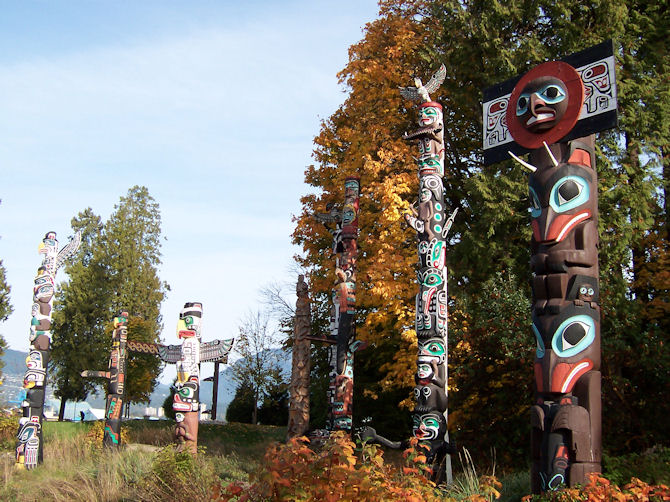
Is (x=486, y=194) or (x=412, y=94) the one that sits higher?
(x=412, y=94)

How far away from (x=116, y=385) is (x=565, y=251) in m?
13.4

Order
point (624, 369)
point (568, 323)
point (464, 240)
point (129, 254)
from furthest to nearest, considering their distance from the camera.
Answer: point (129, 254)
point (464, 240)
point (624, 369)
point (568, 323)

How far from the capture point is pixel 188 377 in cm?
1264

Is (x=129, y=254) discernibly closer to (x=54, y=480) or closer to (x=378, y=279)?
(x=378, y=279)

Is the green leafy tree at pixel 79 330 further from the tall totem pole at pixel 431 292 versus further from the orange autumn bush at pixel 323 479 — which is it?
the orange autumn bush at pixel 323 479

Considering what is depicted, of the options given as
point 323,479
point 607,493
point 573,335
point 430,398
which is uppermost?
point 573,335

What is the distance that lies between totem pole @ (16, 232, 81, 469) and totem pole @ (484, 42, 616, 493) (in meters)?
11.8

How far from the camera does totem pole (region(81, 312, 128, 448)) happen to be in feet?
53.6

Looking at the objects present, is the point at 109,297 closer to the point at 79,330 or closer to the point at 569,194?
the point at 79,330

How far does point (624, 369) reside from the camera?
13.1 meters

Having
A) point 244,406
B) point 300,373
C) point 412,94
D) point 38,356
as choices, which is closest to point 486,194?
point 412,94

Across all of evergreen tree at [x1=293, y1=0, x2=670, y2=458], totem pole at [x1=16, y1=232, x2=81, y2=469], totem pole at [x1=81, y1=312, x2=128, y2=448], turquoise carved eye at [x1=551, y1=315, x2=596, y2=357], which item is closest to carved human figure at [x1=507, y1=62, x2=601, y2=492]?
turquoise carved eye at [x1=551, y1=315, x2=596, y2=357]

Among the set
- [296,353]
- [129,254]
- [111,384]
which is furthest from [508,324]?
[129,254]

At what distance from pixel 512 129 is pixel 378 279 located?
742 cm
